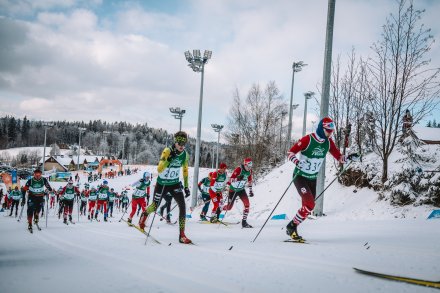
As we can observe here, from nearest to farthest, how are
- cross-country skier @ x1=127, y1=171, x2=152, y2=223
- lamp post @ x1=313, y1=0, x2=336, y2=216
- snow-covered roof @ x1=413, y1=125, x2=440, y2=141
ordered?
lamp post @ x1=313, y1=0, x2=336, y2=216
cross-country skier @ x1=127, y1=171, x2=152, y2=223
snow-covered roof @ x1=413, y1=125, x2=440, y2=141

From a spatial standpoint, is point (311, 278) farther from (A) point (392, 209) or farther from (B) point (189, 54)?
(B) point (189, 54)

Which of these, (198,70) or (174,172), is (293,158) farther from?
(198,70)

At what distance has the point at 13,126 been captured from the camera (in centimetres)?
13550

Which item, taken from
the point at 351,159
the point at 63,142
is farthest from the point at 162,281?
the point at 63,142

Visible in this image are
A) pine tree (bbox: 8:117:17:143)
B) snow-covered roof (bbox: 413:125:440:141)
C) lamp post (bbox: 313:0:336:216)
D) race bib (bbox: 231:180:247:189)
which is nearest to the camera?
race bib (bbox: 231:180:247:189)

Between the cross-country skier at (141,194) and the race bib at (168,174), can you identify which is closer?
the race bib at (168,174)

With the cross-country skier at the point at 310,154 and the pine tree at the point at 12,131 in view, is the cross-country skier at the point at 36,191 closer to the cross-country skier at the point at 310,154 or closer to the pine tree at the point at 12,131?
the cross-country skier at the point at 310,154

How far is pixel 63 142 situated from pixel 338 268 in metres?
165

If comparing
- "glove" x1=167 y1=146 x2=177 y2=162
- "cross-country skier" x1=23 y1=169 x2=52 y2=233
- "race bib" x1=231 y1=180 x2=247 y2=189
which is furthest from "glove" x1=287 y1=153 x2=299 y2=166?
"cross-country skier" x1=23 y1=169 x2=52 y2=233

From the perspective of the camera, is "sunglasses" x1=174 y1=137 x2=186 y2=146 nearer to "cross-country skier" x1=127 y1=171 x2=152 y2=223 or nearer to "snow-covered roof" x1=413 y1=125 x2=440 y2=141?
"cross-country skier" x1=127 y1=171 x2=152 y2=223

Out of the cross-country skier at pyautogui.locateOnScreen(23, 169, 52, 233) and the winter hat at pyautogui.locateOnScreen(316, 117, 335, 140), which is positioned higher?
the winter hat at pyautogui.locateOnScreen(316, 117, 335, 140)

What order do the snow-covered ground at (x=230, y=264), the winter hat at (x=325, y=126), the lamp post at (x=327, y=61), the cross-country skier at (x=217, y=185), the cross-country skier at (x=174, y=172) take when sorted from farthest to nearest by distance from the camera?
1. the cross-country skier at (x=217, y=185)
2. the lamp post at (x=327, y=61)
3. the cross-country skier at (x=174, y=172)
4. the winter hat at (x=325, y=126)
5. the snow-covered ground at (x=230, y=264)

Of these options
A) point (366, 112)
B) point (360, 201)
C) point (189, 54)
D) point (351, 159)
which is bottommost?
point (360, 201)

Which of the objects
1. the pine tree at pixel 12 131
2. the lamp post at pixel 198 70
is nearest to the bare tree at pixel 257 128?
the lamp post at pixel 198 70
